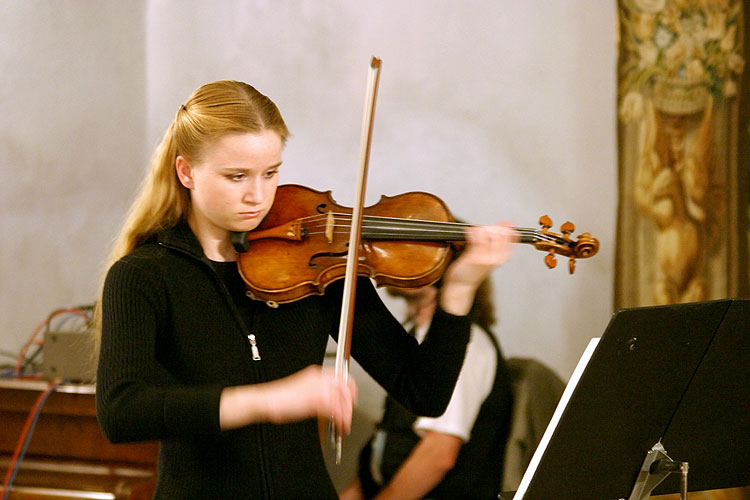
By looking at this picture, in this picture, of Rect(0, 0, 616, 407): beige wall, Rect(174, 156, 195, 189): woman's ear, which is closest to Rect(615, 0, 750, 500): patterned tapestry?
Rect(0, 0, 616, 407): beige wall

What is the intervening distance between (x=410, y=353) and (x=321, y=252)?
22 cm

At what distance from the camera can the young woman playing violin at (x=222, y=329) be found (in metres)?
1.06

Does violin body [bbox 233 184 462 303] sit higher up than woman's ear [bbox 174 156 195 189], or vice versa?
woman's ear [bbox 174 156 195 189]

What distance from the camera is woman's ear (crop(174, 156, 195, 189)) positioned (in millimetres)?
1220

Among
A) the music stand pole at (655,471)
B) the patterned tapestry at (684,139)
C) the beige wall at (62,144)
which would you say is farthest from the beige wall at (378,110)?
the music stand pole at (655,471)

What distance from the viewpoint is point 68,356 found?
193 cm

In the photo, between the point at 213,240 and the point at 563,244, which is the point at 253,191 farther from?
the point at 563,244

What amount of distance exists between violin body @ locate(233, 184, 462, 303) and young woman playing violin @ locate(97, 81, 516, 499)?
36 mm

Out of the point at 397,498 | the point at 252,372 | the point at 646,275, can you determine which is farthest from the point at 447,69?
the point at 252,372

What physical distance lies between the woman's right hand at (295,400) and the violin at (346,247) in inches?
9.6

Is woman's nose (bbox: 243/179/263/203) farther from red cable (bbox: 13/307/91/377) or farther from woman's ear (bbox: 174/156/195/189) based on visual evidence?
red cable (bbox: 13/307/91/377)

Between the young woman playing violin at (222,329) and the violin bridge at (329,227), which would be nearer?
the young woman playing violin at (222,329)

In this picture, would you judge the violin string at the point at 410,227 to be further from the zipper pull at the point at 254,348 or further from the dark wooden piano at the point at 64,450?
the dark wooden piano at the point at 64,450

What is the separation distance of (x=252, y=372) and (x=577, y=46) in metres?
1.86
